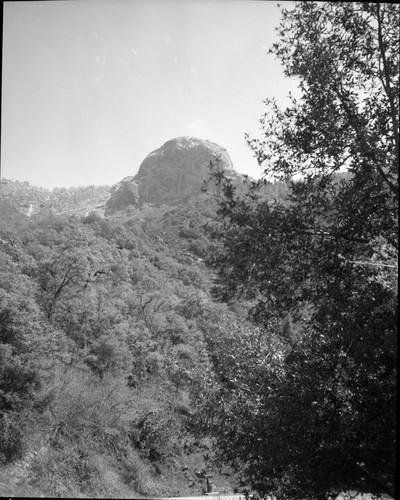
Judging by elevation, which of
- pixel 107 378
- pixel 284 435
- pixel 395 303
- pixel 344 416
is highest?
pixel 395 303

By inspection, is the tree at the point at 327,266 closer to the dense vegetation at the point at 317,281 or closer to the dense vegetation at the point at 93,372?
the dense vegetation at the point at 317,281

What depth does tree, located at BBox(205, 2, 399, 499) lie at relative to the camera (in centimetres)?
370

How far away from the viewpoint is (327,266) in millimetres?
4031

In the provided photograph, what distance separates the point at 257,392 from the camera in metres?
4.91

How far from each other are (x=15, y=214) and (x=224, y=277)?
4763 cm

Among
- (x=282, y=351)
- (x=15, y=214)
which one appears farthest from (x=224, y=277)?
(x=15, y=214)

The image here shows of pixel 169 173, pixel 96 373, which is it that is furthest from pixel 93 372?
pixel 169 173

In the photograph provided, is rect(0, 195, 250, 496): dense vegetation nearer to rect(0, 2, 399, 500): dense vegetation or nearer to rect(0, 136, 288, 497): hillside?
rect(0, 136, 288, 497): hillside

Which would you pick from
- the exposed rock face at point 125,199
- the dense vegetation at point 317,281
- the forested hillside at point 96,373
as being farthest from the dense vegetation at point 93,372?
the exposed rock face at point 125,199

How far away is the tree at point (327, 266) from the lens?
370 cm

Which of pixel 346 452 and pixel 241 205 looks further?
pixel 241 205

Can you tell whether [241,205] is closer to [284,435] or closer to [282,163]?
[282,163]

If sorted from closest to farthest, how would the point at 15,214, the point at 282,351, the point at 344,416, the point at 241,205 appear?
1. the point at 344,416
2. the point at 241,205
3. the point at 282,351
4. the point at 15,214

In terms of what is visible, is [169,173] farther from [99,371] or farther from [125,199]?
[99,371]
